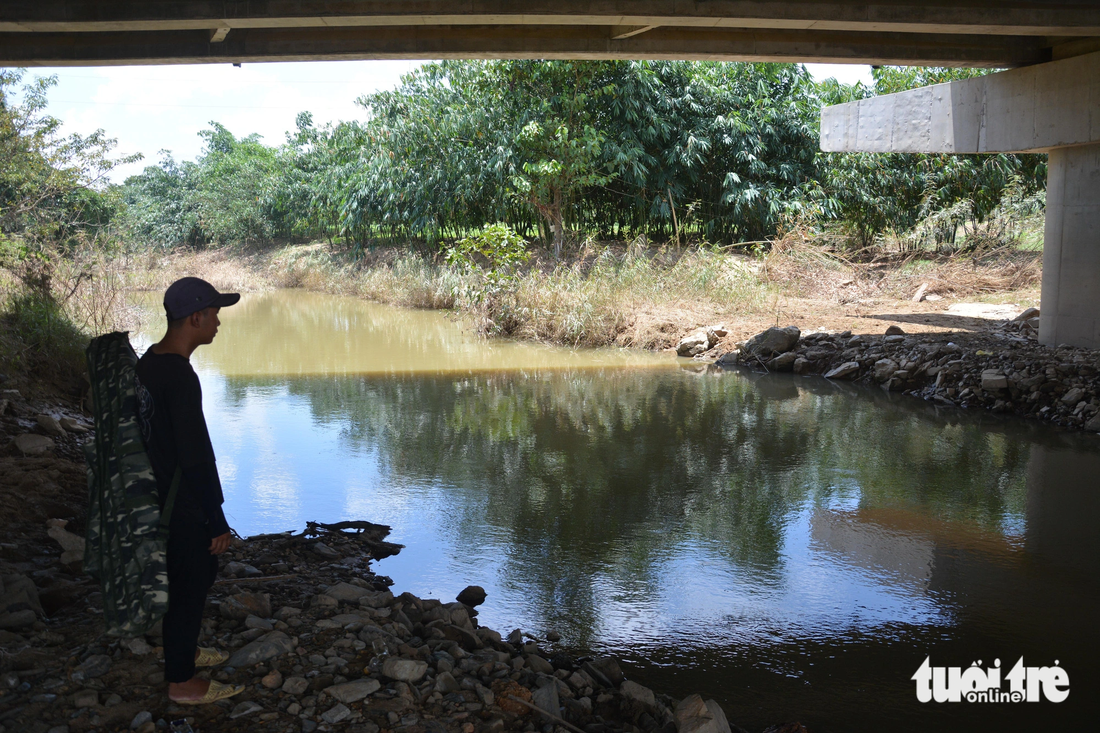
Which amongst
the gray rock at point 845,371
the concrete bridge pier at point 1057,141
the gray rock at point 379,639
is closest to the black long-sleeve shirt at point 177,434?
the gray rock at point 379,639

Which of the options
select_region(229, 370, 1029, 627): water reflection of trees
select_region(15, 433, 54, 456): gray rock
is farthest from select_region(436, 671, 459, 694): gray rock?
select_region(15, 433, 54, 456): gray rock

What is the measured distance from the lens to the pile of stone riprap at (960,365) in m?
9.23

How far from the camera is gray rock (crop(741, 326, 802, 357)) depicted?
40.9 feet

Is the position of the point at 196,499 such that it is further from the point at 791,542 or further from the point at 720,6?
the point at 720,6

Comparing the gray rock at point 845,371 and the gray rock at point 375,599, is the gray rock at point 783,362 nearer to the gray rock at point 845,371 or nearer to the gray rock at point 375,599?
the gray rock at point 845,371

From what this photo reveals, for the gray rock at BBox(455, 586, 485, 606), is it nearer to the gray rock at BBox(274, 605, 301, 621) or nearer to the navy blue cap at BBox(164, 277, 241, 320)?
the gray rock at BBox(274, 605, 301, 621)

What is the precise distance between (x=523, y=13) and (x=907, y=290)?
38.1ft

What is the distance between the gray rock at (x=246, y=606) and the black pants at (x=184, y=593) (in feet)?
2.41

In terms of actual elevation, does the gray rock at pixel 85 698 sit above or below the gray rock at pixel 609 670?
above

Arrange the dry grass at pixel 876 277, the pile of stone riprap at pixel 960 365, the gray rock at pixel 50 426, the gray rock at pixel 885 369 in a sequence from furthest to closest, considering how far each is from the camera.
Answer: the dry grass at pixel 876 277
the gray rock at pixel 885 369
the pile of stone riprap at pixel 960 365
the gray rock at pixel 50 426

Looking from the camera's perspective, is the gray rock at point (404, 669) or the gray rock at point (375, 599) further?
the gray rock at point (375, 599)

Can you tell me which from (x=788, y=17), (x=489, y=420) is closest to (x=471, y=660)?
(x=489, y=420)

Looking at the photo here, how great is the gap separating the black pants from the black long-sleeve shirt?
0.05 metres

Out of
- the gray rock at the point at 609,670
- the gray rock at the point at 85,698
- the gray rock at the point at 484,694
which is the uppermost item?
the gray rock at the point at 85,698
